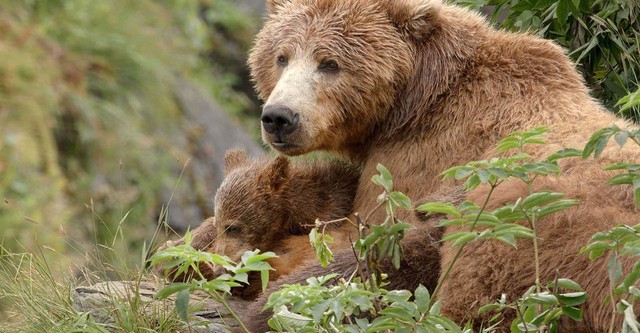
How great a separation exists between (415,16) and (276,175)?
1.05 metres

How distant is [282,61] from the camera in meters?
5.48

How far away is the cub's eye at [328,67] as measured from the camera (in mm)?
5309

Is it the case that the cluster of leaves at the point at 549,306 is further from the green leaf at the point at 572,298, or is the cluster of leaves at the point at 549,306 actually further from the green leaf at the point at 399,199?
the green leaf at the point at 399,199

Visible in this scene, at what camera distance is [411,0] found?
5379 millimetres

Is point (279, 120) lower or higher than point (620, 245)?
lower

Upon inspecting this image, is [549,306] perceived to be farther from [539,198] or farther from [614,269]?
[539,198]

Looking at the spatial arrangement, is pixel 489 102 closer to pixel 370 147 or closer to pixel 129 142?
pixel 370 147

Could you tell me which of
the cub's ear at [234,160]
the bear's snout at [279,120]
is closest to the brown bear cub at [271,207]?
the cub's ear at [234,160]

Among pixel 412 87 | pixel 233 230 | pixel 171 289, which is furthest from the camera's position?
pixel 233 230

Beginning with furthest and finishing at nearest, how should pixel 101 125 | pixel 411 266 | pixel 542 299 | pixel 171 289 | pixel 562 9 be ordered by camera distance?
pixel 101 125
pixel 562 9
pixel 411 266
pixel 171 289
pixel 542 299

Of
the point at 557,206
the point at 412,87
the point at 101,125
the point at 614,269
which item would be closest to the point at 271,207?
the point at 412,87

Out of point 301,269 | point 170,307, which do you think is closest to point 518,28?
point 301,269

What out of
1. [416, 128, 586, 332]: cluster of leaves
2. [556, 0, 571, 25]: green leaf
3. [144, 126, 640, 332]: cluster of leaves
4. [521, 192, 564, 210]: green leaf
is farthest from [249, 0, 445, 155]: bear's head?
[521, 192, 564, 210]: green leaf

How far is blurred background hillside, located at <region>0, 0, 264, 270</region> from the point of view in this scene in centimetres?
1039
